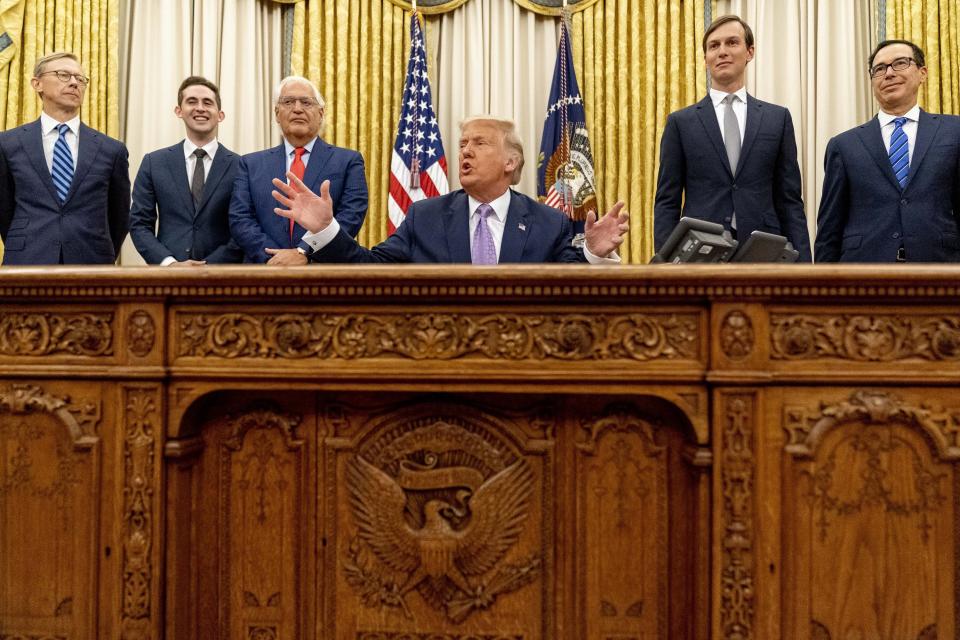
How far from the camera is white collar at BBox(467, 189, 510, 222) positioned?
2498 mm

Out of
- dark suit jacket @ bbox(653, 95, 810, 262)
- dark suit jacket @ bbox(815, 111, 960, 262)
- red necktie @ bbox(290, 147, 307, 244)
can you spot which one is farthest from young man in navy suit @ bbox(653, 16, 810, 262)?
red necktie @ bbox(290, 147, 307, 244)

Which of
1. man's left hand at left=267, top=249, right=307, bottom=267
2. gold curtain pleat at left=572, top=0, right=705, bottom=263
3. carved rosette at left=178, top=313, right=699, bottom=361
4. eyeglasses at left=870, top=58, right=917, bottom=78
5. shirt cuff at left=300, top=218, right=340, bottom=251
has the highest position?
gold curtain pleat at left=572, top=0, right=705, bottom=263

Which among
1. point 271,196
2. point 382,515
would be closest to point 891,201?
point 382,515

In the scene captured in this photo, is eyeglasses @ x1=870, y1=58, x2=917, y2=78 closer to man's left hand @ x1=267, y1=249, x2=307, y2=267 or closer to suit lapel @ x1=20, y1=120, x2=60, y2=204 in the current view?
man's left hand @ x1=267, y1=249, x2=307, y2=267

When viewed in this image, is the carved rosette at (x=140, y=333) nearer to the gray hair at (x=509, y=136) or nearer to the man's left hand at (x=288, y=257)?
the man's left hand at (x=288, y=257)

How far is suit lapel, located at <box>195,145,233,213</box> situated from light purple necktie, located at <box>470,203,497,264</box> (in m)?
1.51

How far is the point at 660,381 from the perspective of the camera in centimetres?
167

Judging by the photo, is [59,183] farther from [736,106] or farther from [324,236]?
[736,106]

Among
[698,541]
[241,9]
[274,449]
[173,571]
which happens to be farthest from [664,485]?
[241,9]

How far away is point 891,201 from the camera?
2936 millimetres

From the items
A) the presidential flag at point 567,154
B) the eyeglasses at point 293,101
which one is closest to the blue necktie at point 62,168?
the eyeglasses at point 293,101

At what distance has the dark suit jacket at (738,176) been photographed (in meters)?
3.00

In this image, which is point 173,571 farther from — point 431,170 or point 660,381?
point 431,170

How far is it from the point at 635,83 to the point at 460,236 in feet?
9.71
